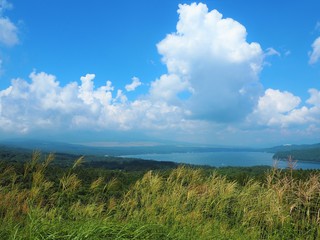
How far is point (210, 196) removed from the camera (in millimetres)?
8703

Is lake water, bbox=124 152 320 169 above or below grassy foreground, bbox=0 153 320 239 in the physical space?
below

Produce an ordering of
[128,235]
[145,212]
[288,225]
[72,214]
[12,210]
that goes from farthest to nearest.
A: 1. [288,225]
2. [145,212]
3. [72,214]
4. [12,210]
5. [128,235]

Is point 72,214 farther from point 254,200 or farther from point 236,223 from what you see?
point 254,200

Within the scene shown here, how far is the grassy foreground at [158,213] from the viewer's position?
5.21 meters

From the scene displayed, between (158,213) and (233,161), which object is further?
(233,161)

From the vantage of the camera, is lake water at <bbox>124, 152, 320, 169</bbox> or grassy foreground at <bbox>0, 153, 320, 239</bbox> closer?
grassy foreground at <bbox>0, 153, 320, 239</bbox>

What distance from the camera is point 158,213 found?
766 cm

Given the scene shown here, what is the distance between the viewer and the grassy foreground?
5215mm

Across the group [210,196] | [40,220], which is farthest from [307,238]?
[40,220]

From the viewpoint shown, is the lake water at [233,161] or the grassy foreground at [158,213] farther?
the lake water at [233,161]

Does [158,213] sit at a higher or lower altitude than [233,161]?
higher

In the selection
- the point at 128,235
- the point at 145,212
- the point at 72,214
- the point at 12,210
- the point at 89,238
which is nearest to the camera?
the point at 89,238

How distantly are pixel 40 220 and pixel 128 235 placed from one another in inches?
61.1

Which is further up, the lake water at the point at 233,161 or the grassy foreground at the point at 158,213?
the grassy foreground at the point at 158,213
